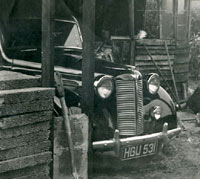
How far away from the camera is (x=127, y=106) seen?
484cm

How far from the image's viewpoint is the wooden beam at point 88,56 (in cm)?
407

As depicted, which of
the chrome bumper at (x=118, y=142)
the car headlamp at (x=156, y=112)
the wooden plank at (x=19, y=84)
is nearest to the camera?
the wooden plank at (x=19, y=84)

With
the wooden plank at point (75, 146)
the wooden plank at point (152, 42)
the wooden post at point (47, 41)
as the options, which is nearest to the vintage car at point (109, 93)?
the wooden plank at point (75, 146)

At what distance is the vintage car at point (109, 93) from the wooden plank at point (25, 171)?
2.50ft

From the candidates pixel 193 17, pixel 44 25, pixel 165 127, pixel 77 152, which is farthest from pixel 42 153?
pixel 193 17

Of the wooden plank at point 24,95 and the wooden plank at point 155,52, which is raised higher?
the wooden plank at point 155,52

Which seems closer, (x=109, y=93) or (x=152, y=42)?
(x=109, y=93)

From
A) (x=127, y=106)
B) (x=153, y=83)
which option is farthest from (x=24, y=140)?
(x=153, y=83)

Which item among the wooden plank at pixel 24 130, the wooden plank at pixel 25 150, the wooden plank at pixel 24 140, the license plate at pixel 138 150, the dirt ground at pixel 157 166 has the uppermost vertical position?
the wooden plank at pixel 24 130

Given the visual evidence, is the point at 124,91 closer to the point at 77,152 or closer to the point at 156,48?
the point at 77,152

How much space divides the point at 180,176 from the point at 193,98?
163 inches

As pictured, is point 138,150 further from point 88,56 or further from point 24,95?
point 24,95

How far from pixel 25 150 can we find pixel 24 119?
30 centimetres

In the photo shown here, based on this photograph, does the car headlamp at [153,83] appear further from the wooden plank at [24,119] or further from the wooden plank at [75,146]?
the wooden plank at [24,119]
